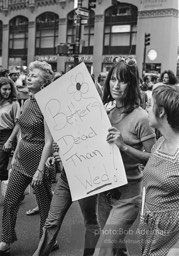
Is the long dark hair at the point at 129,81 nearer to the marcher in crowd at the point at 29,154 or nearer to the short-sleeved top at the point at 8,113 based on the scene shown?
the marcher in crowd at the point at 29,154

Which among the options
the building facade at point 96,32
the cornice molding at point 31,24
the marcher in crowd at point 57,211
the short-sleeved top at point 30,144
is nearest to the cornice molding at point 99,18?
the building facade at point 96,32

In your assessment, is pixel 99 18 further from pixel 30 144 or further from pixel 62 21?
pixel 30 144

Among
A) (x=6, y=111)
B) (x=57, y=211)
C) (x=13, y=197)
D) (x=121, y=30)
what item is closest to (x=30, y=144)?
(x=13, y=197)

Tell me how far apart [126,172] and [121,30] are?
110 feet

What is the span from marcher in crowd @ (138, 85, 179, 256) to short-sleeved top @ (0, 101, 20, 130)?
10.2 ft

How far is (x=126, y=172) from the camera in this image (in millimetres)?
2951

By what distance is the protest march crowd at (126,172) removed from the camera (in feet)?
7.47

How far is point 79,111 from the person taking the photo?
2.98 m

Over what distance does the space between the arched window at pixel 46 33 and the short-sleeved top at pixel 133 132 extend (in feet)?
124

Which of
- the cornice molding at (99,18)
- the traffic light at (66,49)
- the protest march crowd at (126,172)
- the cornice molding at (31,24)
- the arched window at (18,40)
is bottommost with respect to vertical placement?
the protest march crowd at (126,172)

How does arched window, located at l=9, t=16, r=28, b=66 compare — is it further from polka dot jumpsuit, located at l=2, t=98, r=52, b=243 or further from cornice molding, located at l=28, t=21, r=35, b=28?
polka dot jumpsuit, located at l=2, t=98, r=52, b=243

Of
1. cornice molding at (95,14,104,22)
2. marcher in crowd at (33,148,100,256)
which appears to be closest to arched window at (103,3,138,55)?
cornice molding at (95,14,104,22)

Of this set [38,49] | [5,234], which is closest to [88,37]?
[38,49]

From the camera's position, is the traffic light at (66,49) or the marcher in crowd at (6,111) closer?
the marcher in crowd at (6,111)
